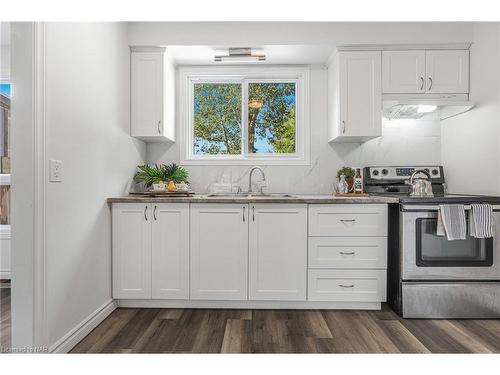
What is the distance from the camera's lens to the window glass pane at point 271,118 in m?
3.34

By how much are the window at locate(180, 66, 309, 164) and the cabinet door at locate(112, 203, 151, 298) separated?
0.90 metres

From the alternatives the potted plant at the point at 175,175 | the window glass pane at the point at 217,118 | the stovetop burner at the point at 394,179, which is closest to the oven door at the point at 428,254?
the stovetop burner at the point at 394,179

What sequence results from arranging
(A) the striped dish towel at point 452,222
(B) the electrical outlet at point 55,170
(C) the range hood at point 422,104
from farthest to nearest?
(C) the range hood at point 422,104 → (A) the striped dish towel at point 452,222 → (B) the electrical outlet at point 55,170

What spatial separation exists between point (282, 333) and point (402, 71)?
2.32m

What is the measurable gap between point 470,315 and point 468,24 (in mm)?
2309

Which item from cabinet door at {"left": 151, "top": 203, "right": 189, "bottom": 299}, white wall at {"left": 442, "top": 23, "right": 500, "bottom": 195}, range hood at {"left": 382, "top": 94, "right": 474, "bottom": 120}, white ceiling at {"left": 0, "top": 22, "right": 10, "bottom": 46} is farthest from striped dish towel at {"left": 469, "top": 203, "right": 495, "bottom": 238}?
white ceiling at {"left": 0, "top": 22, "right": 10, "bottom": 46}

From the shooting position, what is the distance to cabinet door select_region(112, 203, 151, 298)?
253 centimetres

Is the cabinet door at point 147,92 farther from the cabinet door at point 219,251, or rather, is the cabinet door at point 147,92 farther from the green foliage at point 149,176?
the cabinet door at point 219,251

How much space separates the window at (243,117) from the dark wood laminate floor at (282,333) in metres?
1.48

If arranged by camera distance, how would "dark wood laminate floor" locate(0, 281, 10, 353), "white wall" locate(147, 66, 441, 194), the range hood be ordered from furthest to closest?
"white wall" locate(147, 66, 441, 194), the range hood, "dark wood laminate floor" locate(0, 281, 10, 353)

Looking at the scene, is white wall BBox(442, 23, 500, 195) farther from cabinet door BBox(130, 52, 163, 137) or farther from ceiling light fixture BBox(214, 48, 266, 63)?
cabinet door BBox(130, 52, 163, 137)

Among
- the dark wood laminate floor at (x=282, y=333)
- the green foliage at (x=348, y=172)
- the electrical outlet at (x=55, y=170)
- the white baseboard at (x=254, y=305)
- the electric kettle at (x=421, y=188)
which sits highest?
the green foliage at (x=348, y=172)

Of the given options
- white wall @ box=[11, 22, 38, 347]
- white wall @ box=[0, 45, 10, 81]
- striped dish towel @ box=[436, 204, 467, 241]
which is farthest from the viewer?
white wall @ box=[0, 45, 10, 81]

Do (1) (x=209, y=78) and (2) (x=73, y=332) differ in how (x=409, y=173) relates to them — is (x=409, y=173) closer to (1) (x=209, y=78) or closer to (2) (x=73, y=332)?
(1) (x=209, y=78)
